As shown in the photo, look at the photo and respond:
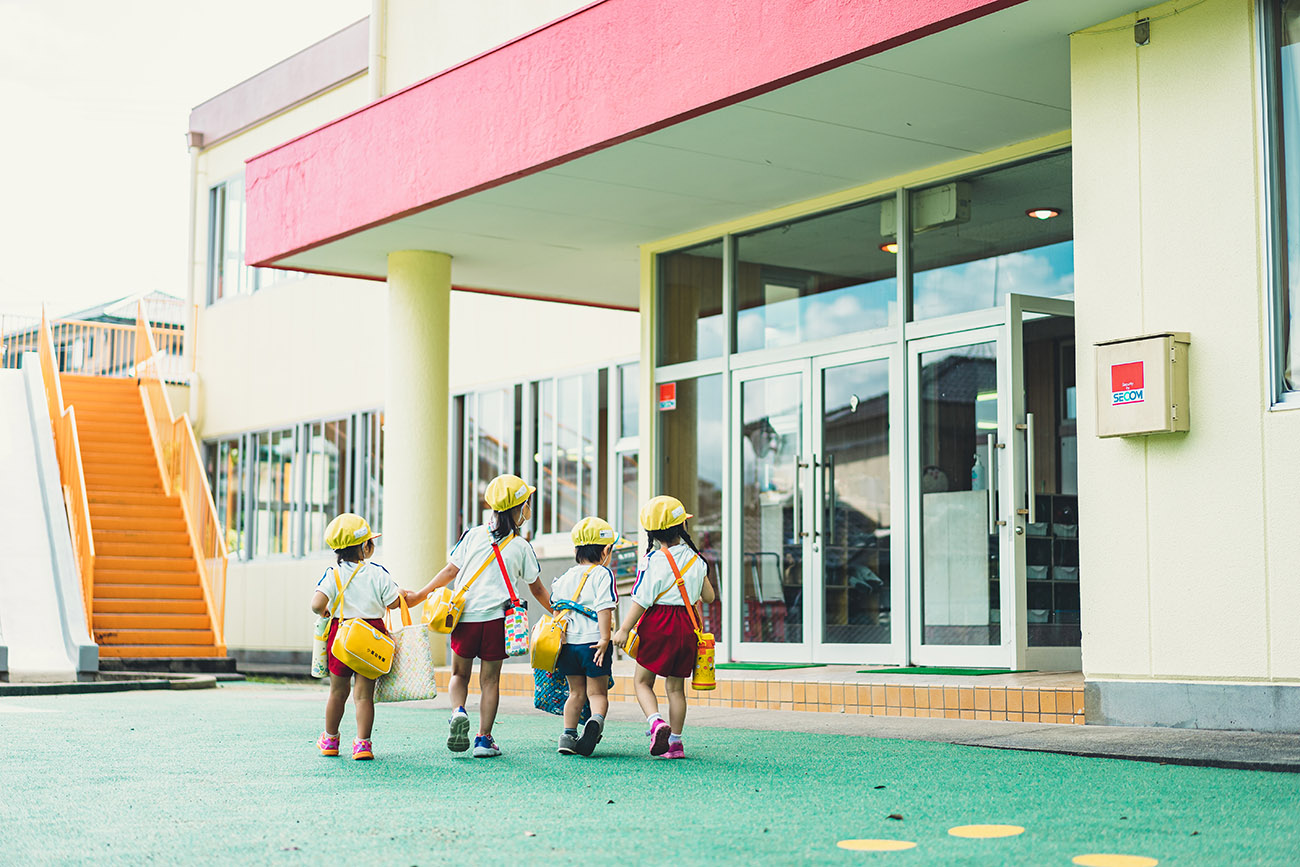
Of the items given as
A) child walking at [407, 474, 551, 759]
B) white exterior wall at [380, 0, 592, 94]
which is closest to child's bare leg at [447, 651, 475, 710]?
child walking at [407, 474, 551, 759]

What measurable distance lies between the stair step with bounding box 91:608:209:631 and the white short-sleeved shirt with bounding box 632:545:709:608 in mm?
10924

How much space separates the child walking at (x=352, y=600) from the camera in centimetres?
639

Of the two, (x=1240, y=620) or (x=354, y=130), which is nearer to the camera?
(x=1240, y=620)

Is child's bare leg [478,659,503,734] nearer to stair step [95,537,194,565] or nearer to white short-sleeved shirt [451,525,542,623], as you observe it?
white short-sleeved shirt [451,525,542,623]

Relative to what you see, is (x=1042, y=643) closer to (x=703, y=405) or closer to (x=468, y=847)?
(x=703, y=405)

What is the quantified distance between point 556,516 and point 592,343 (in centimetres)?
184

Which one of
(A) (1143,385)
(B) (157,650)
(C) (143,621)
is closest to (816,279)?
(A) (1143,385)

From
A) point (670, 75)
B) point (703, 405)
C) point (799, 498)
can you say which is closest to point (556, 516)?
point (703, 405)

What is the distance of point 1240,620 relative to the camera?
20.7 feet

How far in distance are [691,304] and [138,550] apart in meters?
9.10

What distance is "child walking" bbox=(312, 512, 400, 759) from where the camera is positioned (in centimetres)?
639

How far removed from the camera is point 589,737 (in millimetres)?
6273

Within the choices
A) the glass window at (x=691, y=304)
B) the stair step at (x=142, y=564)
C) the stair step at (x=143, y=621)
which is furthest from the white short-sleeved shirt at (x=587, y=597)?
the stair step at (x=142, y=564)

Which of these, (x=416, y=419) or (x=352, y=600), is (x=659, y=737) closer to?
(x=352, y=600)
